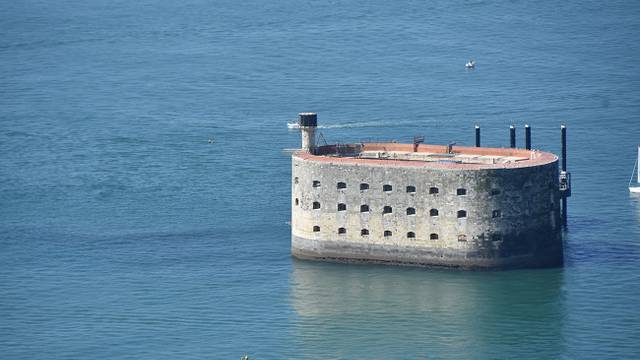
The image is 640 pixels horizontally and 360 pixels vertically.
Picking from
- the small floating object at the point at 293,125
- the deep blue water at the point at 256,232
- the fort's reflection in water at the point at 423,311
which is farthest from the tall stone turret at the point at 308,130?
the small floating object at the point at 293,125

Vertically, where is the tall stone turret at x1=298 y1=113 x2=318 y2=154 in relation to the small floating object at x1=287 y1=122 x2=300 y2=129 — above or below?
above

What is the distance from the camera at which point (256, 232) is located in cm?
13800

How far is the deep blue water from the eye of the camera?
116000 mm

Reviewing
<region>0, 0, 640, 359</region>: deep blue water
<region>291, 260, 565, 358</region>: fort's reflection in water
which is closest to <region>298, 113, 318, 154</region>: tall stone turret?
<region>0, 0, 640, 359</region>: deep blue water

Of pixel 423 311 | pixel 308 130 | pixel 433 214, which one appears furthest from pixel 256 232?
pixel 423 311

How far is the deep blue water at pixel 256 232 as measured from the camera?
11600 cm

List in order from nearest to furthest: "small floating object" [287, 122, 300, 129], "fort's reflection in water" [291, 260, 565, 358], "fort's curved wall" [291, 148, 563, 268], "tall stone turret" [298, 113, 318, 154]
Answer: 1. "fort's reflection in water" [291, 260, 565, 358]
2. "fort's curved wall" [291, 148, 563, 268]
3. "tall stone turret" [298, 113, 318, 154]
4. "small floating object" [287, 122, 300, 129]

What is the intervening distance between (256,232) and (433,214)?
17.4 m

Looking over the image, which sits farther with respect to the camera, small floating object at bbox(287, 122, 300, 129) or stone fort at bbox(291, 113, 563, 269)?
small floating object at bbox(287, 122, 300, 129)

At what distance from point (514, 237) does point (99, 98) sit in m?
77.7

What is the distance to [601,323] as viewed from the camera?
117000 mm

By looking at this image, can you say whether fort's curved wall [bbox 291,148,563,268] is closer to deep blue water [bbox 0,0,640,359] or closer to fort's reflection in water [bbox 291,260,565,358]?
fort's reflection in water [bbox 291,260,565,358]

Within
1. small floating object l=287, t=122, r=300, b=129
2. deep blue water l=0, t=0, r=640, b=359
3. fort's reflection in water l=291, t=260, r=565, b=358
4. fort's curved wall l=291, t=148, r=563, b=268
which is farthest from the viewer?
small floating object l=287, t=122, r=300, b=129

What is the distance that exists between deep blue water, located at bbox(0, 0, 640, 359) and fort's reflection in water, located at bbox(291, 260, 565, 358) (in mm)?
165
